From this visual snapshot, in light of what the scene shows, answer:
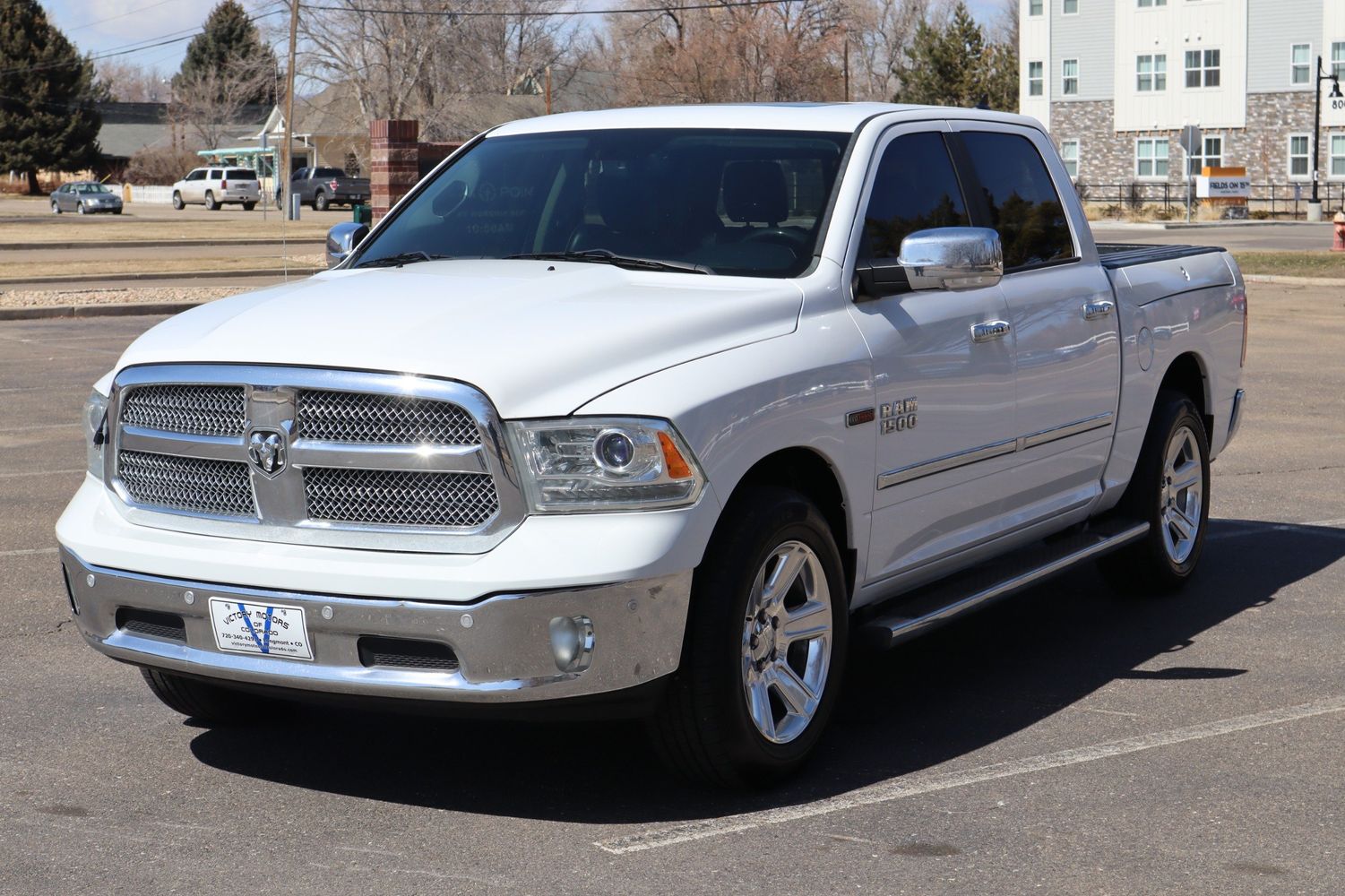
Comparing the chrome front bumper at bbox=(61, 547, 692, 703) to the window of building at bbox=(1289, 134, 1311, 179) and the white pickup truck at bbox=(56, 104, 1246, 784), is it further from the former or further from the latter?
the window of building at bbox=(1289, 134, 1311, 179)

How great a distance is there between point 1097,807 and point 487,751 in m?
1.82

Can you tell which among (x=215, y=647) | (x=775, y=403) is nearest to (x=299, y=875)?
(x=215, y=647)

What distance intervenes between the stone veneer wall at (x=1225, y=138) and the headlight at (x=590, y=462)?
61.5 metres

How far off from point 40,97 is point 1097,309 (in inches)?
3511

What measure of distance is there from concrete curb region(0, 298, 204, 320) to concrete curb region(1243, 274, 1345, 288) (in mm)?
16756

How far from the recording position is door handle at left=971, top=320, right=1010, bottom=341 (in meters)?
5.79

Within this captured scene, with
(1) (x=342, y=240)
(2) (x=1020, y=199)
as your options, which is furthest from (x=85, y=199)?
(2) (x=1020, y=199)

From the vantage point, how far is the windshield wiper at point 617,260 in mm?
5391

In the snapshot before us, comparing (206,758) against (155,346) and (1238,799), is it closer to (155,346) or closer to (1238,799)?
(155,346)

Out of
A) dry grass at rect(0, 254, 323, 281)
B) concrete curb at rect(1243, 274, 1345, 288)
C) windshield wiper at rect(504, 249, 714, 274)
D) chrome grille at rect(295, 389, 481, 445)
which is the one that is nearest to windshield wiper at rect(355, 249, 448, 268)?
windshield wiper at rect(504, 249, 714, 274)

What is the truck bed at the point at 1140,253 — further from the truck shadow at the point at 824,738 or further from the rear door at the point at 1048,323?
the truck shadow at the point at 824,738

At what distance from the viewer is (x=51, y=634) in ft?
22.0

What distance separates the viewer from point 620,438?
14.3ft

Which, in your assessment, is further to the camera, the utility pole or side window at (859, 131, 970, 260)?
the utility pole
